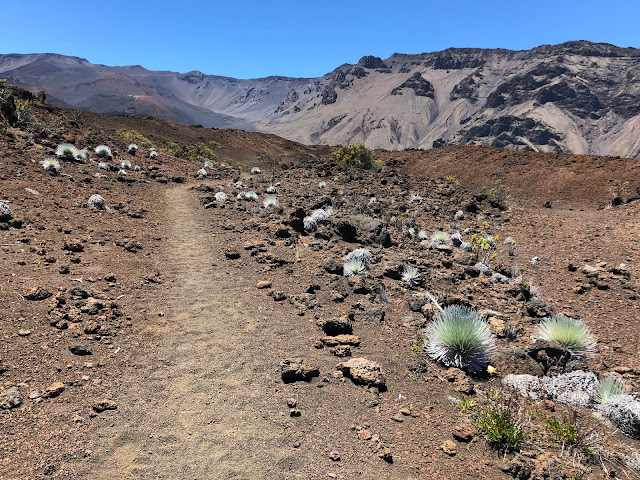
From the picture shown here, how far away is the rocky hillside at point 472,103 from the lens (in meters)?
117

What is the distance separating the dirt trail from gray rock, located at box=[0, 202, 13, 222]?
3291 mm

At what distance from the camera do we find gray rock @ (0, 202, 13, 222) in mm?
6074

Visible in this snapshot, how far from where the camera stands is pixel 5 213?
612cm

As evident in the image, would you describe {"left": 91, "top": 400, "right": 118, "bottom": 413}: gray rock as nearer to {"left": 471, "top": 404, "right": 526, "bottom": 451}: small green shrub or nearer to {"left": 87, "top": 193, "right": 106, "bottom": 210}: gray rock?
{"left": 471, "top": 404, "right": 526, "bottom": 451}: small green shrub

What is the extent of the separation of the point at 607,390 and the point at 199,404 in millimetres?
3749

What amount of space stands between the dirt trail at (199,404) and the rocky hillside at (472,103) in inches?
4592

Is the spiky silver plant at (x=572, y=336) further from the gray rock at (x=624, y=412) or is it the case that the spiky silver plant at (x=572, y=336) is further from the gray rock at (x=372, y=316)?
the gray rock at (x=372, y=316)

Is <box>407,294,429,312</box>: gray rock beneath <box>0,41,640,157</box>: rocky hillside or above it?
beneath

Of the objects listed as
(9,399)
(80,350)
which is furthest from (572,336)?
(9,399)

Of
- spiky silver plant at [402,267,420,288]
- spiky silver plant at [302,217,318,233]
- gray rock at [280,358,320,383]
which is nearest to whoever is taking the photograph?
gray rock at [280,358,320,383]

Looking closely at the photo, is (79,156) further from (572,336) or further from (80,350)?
(572,336)

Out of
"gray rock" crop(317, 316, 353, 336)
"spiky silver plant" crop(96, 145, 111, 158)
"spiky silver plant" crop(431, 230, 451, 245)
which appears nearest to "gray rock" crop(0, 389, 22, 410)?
"gray rock" crop(317, 316, 353, 336)

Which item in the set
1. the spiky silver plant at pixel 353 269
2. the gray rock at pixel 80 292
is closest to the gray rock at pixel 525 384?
the spiky silver plant at pixel 353 269

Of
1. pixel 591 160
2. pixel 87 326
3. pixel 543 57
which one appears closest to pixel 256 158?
pixel 591 160
